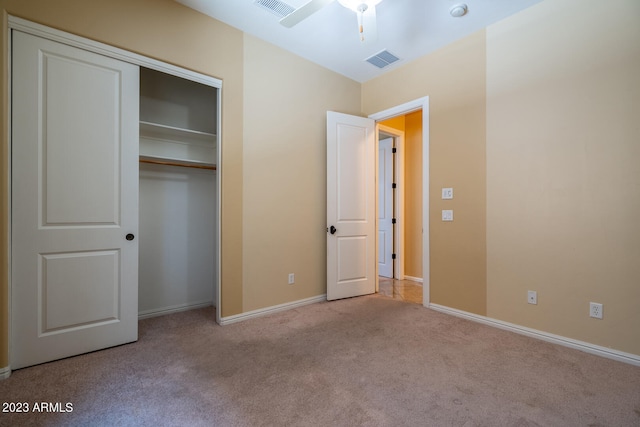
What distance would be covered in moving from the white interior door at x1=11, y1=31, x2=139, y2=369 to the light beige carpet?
28cm

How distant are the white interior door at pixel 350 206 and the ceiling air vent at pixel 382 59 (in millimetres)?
657

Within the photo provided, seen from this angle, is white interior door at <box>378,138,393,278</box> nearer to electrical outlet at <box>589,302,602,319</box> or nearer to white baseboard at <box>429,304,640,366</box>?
white baseboard at <box>429,304,640,366</box>

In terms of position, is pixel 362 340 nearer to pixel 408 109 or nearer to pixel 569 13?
pixel 408 109

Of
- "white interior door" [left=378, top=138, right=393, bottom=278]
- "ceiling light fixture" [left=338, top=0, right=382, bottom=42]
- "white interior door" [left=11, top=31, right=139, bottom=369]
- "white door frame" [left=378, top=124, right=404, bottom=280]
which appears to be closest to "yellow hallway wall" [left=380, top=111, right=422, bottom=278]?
"white door frame" [left=378, top=124, right=404, bottom=280]

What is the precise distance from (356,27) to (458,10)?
0.91 meters

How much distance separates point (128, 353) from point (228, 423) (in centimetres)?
124

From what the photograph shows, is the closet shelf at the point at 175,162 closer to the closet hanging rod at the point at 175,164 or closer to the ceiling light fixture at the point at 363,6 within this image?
the closet hanging rod at the point at 175,164

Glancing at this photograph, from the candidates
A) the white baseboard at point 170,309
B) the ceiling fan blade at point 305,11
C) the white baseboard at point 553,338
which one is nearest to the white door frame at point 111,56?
the white baseboard at point 170,309

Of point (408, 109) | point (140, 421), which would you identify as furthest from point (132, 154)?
point (408, 109)

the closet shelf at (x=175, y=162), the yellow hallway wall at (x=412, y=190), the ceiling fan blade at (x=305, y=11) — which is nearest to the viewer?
the ceiling fan blade at (x=305, y=11)

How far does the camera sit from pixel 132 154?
2.33m

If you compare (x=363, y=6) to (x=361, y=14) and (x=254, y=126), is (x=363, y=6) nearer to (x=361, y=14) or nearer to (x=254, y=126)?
(x=361, y=14)

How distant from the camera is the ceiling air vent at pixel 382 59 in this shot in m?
3.26

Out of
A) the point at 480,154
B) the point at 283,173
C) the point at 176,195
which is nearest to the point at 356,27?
the point at 283,173
